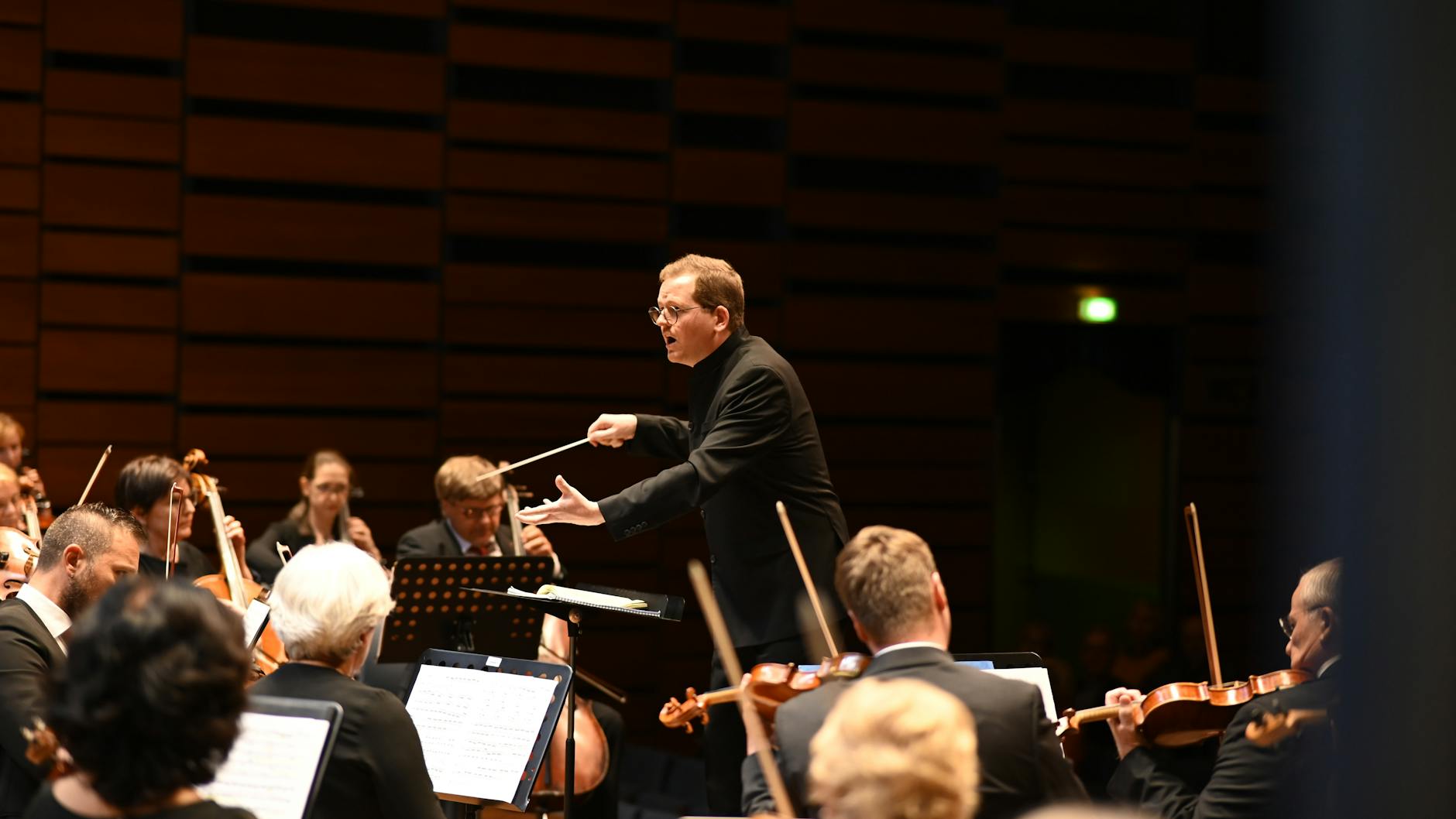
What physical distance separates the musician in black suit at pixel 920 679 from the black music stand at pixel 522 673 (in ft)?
2.66

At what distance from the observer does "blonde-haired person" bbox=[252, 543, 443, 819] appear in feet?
7.82

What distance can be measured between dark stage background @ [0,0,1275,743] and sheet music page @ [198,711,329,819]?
4.47 metres

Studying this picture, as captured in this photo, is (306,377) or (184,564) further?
(306,377)

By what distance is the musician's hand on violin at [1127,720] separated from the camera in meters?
2.98

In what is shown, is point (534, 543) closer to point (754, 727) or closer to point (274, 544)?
point (274, 544)

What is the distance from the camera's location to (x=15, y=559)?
3.73 metres

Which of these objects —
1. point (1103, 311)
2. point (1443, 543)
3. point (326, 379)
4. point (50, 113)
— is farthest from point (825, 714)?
point (1103, 311)

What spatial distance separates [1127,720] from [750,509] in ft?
3.15

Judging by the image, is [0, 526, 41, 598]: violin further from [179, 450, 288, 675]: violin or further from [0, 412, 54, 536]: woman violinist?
[0, 412, 54, 536]: woman violinist

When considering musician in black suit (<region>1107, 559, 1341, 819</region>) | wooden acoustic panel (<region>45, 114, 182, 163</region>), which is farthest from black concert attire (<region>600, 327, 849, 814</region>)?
wooden acoustic panel (<region>45, 114, 182, 163</region>)

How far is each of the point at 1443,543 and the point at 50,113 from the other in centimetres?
627

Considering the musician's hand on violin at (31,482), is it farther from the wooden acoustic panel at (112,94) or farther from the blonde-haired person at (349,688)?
the blonde-haired person at (349,688)

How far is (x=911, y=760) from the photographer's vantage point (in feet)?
5.33

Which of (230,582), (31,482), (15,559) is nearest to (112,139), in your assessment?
(31,482)
